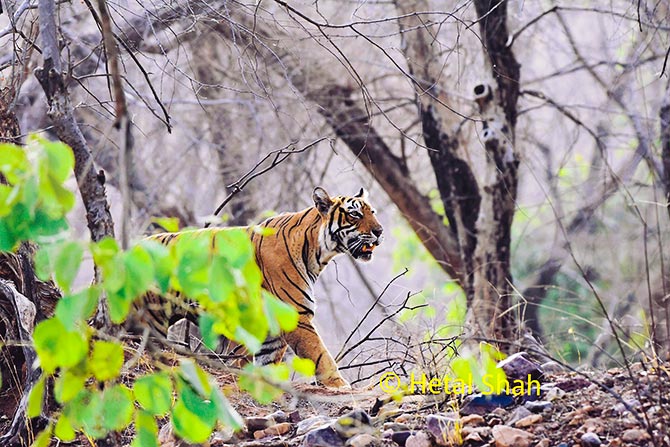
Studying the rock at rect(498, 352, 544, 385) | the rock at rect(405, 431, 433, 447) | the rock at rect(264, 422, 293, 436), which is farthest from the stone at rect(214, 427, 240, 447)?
the rock at rect(498, 352, 544, 385)

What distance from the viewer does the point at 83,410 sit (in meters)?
2.36

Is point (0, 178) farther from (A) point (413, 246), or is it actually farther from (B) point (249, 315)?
(A) point (413, 246)

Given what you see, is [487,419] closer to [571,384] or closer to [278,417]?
A: [571,384]

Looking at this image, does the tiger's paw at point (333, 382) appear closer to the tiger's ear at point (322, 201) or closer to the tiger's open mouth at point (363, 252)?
the tiger's open mouth at point (363, 252)

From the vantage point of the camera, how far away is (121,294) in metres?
2.11

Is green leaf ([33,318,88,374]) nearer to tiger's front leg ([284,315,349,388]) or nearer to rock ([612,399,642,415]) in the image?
rock ([612,399,642,415])

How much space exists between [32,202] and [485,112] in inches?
227

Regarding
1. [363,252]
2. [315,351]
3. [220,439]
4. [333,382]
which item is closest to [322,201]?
[363,252]

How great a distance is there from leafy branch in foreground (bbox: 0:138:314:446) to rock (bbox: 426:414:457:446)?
47.5 inches

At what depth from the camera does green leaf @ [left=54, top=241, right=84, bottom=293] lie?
6.73 feet

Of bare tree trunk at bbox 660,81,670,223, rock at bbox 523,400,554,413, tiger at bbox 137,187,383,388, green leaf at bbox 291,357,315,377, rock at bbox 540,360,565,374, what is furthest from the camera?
bare tree trunk at bbox 660,81,670,223

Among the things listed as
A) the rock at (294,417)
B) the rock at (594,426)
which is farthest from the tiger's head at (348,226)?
the rock at (594,426)

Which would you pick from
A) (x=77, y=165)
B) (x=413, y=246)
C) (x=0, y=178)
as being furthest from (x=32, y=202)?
(x=413, y=246)

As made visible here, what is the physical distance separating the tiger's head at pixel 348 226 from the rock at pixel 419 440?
170cm
